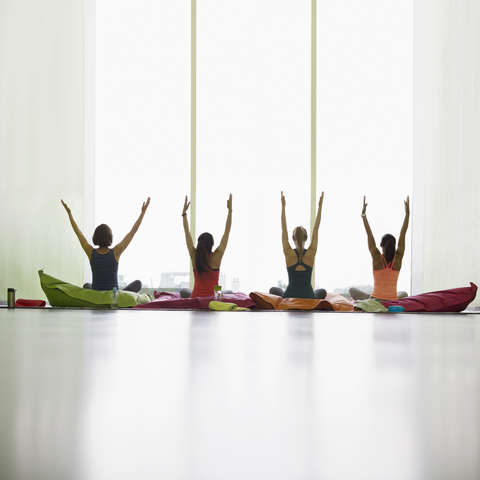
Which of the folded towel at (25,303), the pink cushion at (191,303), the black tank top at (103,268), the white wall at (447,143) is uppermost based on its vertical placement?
the white wall at (447,143)

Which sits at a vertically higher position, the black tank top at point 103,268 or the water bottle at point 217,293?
the black tank top at point 103,268

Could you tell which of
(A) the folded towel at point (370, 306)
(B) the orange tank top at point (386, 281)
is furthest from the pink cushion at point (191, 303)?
(B) the orange tank top at point (386, 281)

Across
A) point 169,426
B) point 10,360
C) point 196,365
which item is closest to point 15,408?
point 169,426

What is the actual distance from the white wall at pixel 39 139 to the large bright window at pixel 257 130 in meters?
0.64

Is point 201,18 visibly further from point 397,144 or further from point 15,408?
point 15,408

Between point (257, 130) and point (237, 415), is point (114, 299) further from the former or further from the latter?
point (237, 415)

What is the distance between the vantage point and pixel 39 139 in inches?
241

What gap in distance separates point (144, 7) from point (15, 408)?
7.70 metres

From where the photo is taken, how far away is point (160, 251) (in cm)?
712

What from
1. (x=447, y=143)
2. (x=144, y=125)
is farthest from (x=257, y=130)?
(x=447, y=143)

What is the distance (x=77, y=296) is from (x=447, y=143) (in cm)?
473

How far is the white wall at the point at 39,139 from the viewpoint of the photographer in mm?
Result: 5430

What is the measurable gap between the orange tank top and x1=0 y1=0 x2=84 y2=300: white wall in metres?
3.95

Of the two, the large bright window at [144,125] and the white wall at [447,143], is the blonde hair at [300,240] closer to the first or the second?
the white wall at [447,143]
